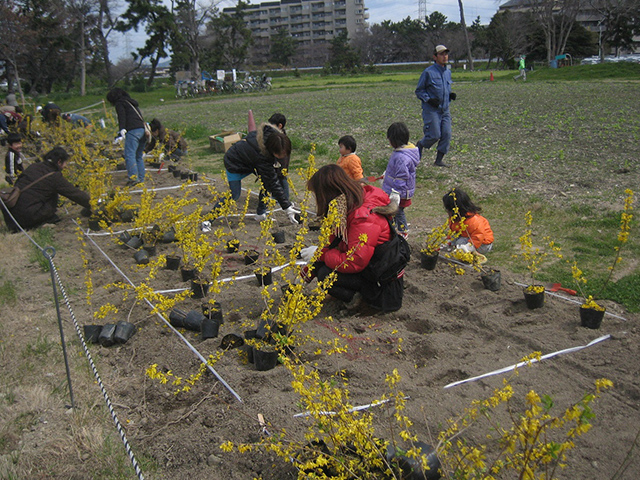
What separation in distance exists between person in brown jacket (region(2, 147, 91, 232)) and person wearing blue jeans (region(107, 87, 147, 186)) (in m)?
1.61

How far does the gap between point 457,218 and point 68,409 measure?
362 centimetres

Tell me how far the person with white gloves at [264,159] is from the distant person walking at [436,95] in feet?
8.76

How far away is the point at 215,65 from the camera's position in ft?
174

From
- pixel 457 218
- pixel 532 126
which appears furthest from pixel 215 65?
pixel 457 218

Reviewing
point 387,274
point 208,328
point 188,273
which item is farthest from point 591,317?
point 188,273

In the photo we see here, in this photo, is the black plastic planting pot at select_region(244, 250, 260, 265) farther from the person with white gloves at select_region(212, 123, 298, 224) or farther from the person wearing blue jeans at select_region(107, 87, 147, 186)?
the person wearing blue jeans at select_region(107, 87, 147, 186)

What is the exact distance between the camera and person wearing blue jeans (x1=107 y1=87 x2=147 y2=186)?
820cm

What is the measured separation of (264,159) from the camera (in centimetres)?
595

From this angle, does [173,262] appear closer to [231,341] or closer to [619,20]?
[231,341]

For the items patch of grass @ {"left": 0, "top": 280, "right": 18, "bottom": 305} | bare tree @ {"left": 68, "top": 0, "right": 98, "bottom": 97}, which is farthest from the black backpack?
bare tree @ {"left": 68, "top": 0, "right": 98, "bottom": 97}

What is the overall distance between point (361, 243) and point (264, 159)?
2749 mm

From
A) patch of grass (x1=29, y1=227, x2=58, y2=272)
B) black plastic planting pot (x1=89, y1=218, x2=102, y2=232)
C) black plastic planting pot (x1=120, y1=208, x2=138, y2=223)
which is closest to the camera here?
patch of grass (x1=29, y1=227, x2=58, y2=272)

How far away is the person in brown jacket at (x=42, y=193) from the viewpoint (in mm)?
6578

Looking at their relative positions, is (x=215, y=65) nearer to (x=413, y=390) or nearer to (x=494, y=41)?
(x=494, y=41)
